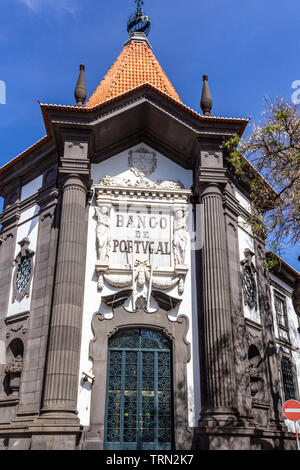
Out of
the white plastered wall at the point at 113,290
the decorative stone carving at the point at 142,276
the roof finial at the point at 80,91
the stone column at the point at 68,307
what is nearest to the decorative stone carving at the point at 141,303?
the decorative stone carving at the point at 142,276

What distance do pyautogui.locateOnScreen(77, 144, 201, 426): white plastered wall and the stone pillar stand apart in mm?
539

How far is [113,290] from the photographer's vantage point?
52.0ft

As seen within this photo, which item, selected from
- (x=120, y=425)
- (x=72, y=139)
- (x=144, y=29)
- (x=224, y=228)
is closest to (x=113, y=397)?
(x=120, y=425)

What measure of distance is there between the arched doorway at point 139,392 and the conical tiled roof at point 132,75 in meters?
9.70

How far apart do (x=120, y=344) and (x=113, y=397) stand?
1643 millimetres

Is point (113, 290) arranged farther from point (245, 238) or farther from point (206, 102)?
point (206, 102)

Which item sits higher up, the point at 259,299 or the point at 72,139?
the point at 72,139

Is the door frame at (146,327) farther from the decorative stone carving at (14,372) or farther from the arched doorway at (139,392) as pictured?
the decorative stone carving at (14,372)

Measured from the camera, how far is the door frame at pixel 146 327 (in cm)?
1403

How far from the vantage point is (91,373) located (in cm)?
1462

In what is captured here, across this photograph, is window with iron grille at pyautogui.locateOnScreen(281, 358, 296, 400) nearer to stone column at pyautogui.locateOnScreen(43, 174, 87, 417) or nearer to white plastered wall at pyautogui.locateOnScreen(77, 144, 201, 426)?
white plastered wall at pyautogui.locateOnScreen(77, 144, 201, 426)

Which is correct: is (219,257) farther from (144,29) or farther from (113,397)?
(144,29)

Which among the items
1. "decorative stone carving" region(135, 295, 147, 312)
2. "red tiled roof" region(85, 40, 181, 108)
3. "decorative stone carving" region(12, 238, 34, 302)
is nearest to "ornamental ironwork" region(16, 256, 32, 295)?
"decorative stone carving" region(12, 238, 34, 302)

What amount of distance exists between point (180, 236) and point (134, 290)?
250 cm
